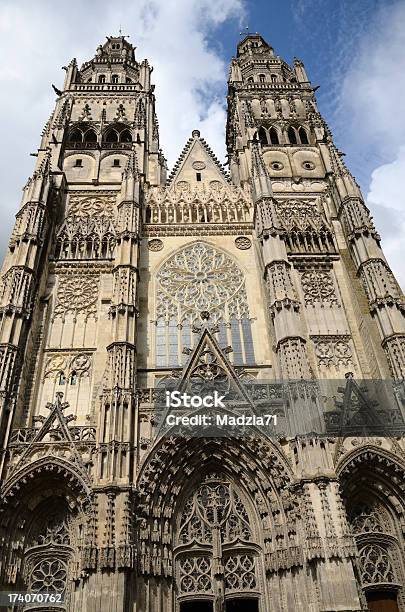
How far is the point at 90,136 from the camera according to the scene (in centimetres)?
2692

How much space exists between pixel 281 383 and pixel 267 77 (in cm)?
2275

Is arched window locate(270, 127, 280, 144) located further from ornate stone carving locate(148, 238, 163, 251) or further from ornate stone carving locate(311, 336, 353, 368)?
ornate stone carving locate(311, 336, 353, 368)

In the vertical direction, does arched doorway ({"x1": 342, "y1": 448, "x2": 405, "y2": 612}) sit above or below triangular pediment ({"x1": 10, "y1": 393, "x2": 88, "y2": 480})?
below

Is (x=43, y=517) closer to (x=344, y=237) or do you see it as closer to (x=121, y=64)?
(x=344, y=237)

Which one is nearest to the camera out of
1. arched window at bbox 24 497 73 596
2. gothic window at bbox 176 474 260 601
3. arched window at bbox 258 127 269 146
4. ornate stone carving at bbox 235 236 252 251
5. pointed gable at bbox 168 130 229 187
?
arched window at bbox 24 497 73 596

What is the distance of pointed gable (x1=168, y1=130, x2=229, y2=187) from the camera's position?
80.6 ft

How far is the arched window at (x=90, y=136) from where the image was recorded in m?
26.8

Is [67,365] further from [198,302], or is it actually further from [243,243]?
[243,243]

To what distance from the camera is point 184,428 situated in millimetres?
14953

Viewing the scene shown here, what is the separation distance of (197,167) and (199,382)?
1278cm

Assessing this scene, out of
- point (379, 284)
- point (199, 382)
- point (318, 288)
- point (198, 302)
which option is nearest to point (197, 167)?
point (198, 302)

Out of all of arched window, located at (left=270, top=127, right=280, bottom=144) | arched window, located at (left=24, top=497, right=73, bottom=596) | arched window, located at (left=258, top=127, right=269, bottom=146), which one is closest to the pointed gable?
arched window, located at (left=258, top=127, right=269, bottom=146)

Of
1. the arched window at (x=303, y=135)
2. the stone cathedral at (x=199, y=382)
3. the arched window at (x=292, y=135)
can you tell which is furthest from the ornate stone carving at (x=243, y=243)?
the arched window at (x=303, y=135)

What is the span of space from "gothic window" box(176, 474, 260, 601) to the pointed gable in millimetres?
14541
